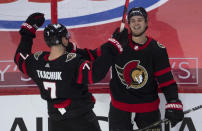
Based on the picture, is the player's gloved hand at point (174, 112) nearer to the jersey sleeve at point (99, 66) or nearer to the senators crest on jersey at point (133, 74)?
the senators crest on jersey at point (133, 74)

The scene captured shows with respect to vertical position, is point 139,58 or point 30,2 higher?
point 30,2

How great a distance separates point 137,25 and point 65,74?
0.64 m

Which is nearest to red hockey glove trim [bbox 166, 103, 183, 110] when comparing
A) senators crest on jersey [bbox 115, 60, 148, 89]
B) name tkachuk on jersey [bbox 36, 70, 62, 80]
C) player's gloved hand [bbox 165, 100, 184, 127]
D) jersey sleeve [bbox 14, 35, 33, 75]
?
player's gloved hand [bbox 165, 100, 184, 127]

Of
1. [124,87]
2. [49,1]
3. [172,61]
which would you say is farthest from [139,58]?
[49,1]

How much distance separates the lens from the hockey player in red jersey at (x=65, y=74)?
6.20ft

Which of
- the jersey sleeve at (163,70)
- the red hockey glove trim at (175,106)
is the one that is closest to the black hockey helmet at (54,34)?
the jersey sleeve at (163,70)

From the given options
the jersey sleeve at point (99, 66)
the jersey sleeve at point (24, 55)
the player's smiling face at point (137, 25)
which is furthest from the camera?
the player's smiling face at point (137, 25)

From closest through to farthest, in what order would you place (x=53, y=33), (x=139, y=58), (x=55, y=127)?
(x=53, y=33)
(x=55, y=127)
(x=139, y=58)

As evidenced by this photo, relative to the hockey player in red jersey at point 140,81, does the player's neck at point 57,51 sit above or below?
above

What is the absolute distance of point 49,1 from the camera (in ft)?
9.41

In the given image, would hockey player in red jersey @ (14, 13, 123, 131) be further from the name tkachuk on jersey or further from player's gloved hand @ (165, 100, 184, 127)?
player's gloved hand @ (165, 100, 184, 127)

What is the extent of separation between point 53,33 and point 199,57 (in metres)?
1.29

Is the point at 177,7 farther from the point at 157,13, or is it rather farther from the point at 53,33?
the point at 53,33

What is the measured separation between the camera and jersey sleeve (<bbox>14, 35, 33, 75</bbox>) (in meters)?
2.09
